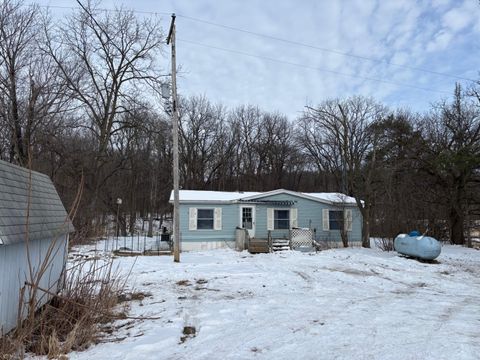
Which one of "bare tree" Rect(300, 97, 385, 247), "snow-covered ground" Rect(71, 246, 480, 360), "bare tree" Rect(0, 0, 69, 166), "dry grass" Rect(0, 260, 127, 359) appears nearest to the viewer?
"dry grass" Rect(0, 260, 127, 359)

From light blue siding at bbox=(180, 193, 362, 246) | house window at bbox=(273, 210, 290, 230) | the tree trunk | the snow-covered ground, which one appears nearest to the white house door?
light blue siding at bbox=(180, 193, 362, 246)

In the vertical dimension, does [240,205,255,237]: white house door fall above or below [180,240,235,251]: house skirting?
above

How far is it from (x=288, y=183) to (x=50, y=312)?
3397 centimetres

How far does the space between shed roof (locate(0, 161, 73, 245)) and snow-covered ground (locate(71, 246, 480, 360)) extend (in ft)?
5.50

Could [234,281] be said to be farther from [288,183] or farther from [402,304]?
[288,183]

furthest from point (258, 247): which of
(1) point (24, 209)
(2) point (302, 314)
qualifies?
(1) point (24, 209)

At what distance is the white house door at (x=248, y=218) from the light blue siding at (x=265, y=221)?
0.19m

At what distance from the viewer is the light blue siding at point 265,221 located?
17.9m

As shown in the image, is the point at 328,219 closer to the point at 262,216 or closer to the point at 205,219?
the point at 262,216

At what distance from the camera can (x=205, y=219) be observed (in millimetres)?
18219

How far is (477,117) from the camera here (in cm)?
1988

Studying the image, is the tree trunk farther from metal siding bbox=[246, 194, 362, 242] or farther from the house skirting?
the house skirting

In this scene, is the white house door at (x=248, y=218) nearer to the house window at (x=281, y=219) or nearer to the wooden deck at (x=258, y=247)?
the house window at (x=281, y=219)

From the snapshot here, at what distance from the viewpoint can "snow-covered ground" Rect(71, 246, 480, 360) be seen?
13.1 ft
